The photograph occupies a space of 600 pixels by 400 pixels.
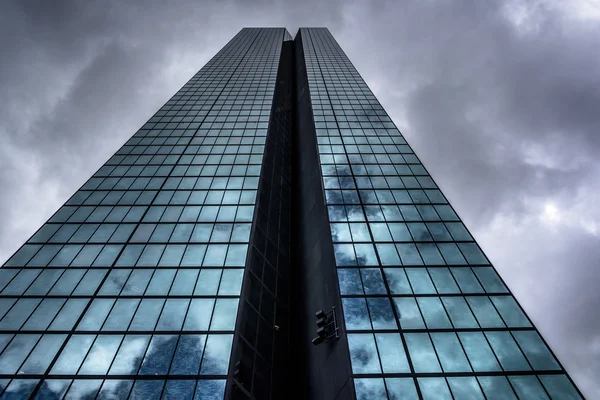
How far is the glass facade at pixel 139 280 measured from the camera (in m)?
18.5

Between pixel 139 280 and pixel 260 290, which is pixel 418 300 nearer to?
pixel 260 290

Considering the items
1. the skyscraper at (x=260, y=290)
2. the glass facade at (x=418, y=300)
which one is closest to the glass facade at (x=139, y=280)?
the skyscraper at (x=260, y=290)

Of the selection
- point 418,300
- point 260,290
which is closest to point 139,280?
point 260,290

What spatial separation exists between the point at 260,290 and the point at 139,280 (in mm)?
9392

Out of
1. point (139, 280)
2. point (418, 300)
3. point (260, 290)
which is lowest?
point (418, 300)

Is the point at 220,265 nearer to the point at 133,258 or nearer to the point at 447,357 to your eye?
the point at 133,258

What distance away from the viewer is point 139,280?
79.4 ft

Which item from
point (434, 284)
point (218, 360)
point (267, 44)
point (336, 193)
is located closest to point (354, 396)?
point (218, 360)

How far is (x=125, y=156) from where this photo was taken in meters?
39.9

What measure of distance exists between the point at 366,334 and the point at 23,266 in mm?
27241

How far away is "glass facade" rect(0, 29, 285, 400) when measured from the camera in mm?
18547

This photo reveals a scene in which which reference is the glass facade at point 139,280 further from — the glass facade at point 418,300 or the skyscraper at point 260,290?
the glass facade at point 418,300

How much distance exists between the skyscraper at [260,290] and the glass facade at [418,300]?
4.4 inches

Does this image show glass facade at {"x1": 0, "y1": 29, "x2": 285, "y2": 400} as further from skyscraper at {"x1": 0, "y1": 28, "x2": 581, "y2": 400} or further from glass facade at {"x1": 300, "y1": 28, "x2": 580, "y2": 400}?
glass facade at {"x1": 300, "y1": 28, "x2": 580, "y2": 400}
